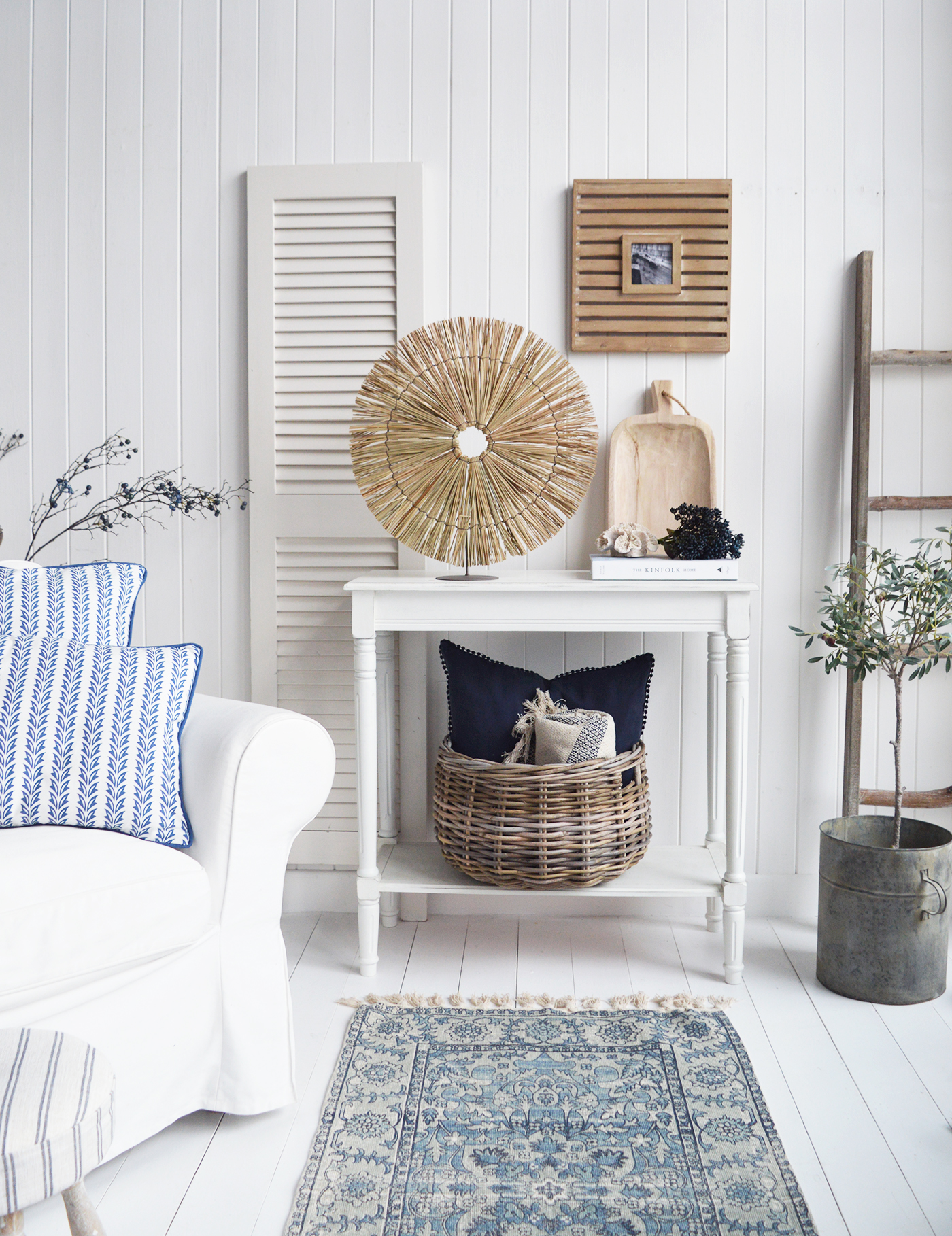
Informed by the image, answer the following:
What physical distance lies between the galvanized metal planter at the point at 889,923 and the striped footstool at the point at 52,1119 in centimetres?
154

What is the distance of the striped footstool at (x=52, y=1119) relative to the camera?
0.90 meters

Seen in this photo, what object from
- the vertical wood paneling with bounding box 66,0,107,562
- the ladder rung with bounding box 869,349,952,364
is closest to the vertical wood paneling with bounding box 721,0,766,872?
the ladder rung with bounding box 869,349,952,364

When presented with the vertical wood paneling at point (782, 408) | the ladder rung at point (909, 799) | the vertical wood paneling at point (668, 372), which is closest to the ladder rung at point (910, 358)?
the vertical wood paneling at point (782, 408)

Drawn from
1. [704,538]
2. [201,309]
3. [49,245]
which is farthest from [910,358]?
[49,245]

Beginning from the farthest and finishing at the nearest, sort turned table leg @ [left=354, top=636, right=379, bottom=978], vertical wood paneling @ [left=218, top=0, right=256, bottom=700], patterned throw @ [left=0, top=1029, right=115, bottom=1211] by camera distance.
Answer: vertical wood paneling @ [left=218, top=0, right=256, bottom=700], turned table leg @ [left=354, top=636, right=379, bottom=978], patterned throw @ [left=0, top=1029, right=115, bottom=1211]

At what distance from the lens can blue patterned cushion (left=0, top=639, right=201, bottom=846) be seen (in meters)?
1.58

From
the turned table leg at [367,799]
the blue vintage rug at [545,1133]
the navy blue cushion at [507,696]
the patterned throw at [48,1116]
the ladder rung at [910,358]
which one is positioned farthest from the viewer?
the ladder rung at [910,358]

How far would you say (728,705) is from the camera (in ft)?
6.75

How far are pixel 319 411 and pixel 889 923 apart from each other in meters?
1.73

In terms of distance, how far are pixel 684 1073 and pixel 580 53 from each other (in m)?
2.24

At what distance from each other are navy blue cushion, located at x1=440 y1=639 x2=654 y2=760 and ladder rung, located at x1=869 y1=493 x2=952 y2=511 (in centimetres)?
66

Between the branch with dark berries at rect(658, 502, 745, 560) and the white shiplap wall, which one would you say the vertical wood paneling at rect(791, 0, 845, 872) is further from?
the branch with dark berries at rect(658, 502, 745, 560)

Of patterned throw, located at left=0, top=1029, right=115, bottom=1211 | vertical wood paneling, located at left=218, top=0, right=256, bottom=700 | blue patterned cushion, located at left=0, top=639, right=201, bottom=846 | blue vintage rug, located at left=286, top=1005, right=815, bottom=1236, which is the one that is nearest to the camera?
patterned throw, located at left=0, top=1029, right=115, bottom=1211

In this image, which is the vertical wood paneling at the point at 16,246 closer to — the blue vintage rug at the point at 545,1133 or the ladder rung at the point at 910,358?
the blue vintage rug at the point at 545,1133
